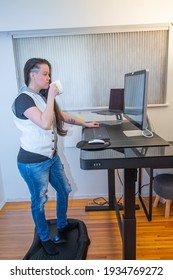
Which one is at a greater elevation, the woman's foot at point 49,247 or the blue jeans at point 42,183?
the blue jeans at point 42,183

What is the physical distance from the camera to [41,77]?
4.82 feet

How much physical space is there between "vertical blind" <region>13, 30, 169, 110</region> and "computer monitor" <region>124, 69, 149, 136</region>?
639mm

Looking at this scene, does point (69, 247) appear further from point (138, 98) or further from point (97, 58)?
point (97, 58)

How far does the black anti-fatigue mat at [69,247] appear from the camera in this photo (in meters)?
1.63

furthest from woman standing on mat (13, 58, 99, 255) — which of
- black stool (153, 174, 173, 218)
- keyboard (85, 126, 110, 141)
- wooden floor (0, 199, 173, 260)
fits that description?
black stool (153, 174, 173, 218)

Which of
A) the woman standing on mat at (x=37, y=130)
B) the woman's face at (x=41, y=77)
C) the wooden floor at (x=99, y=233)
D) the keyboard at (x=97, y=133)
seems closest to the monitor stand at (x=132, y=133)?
the keyboard at (x=97, y=133)

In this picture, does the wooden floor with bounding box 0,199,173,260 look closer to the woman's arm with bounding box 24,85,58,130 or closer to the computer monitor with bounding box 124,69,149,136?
the computer monitor with bounding box 124,69,149,136

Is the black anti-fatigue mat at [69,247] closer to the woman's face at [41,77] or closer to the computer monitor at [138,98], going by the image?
the computer monitor at [138,98]

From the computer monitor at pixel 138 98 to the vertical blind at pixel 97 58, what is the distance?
0.64 meters

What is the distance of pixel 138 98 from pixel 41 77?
0.62 metres

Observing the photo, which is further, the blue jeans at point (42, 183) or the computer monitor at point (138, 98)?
the blue jeans at point (42, 183)

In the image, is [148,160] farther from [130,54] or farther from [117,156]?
[130,54]

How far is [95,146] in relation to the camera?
4.46 ft

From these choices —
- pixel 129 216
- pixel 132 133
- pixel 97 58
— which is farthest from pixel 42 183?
pixel 97 58
